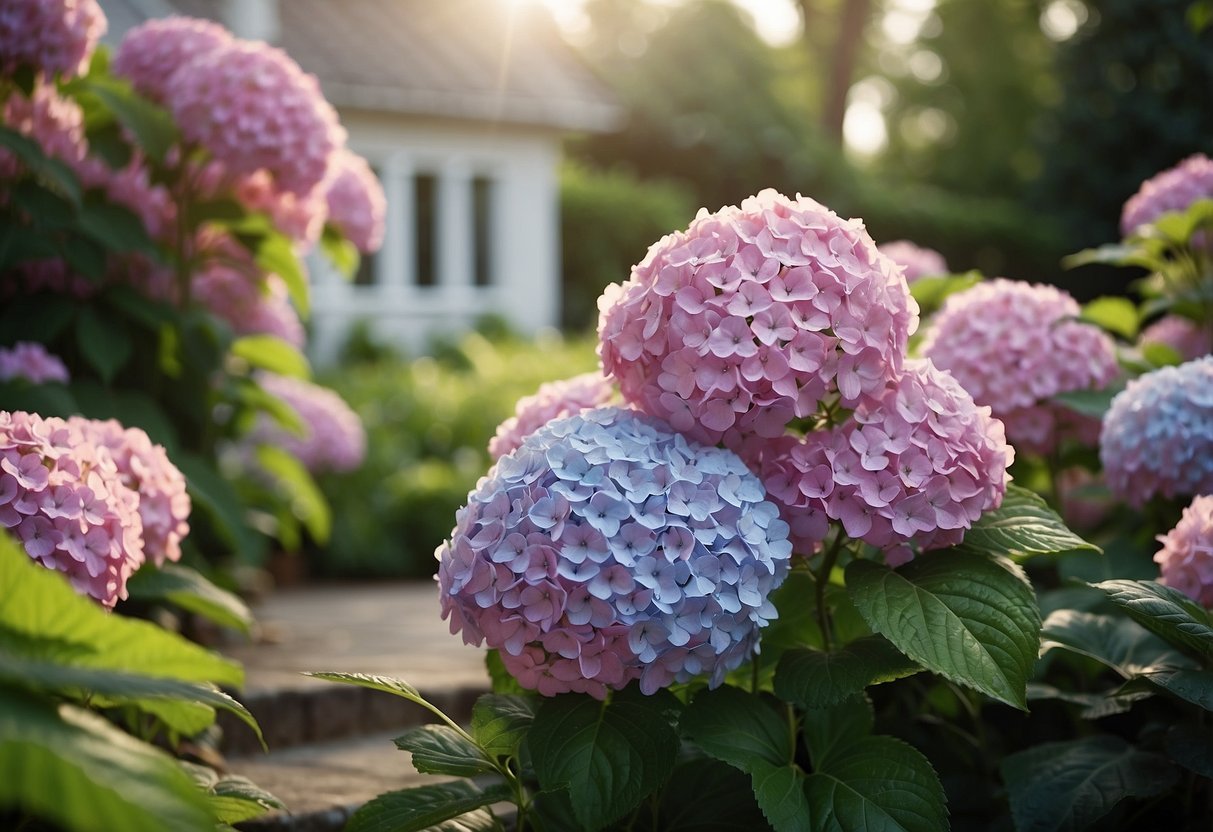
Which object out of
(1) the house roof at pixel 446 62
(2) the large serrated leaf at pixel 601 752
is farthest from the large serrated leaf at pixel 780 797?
(1) the house roof at pixel 446 62

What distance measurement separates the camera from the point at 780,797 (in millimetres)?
1719

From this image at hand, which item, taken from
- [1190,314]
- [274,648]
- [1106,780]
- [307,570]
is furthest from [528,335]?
[1106,780]

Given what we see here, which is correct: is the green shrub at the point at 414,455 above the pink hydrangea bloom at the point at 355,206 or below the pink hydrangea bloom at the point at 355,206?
below

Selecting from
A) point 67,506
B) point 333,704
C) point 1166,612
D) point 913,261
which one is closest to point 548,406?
point 67,506

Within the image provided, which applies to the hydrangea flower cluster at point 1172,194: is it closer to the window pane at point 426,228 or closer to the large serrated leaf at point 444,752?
the large serrated leaf at point 444,752

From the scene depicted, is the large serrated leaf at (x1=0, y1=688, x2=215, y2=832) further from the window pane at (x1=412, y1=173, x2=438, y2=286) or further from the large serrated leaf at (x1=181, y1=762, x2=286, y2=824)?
the window pane at (x1=412, y1=173, x2=438, y2=286)

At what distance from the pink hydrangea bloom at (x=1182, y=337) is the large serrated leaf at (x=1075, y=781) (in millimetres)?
1346

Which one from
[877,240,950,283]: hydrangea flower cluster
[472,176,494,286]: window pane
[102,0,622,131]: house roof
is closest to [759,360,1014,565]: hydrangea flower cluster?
[877,240,950,283]: hydrangea flower cluster

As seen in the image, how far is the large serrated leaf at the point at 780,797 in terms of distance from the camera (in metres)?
1.68

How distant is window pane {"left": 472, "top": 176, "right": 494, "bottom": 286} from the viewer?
16.0 meters

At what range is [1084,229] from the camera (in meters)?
18.9

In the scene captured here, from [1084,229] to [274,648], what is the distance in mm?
17363

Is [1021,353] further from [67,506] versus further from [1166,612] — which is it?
[67,506]

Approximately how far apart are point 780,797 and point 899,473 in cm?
49
